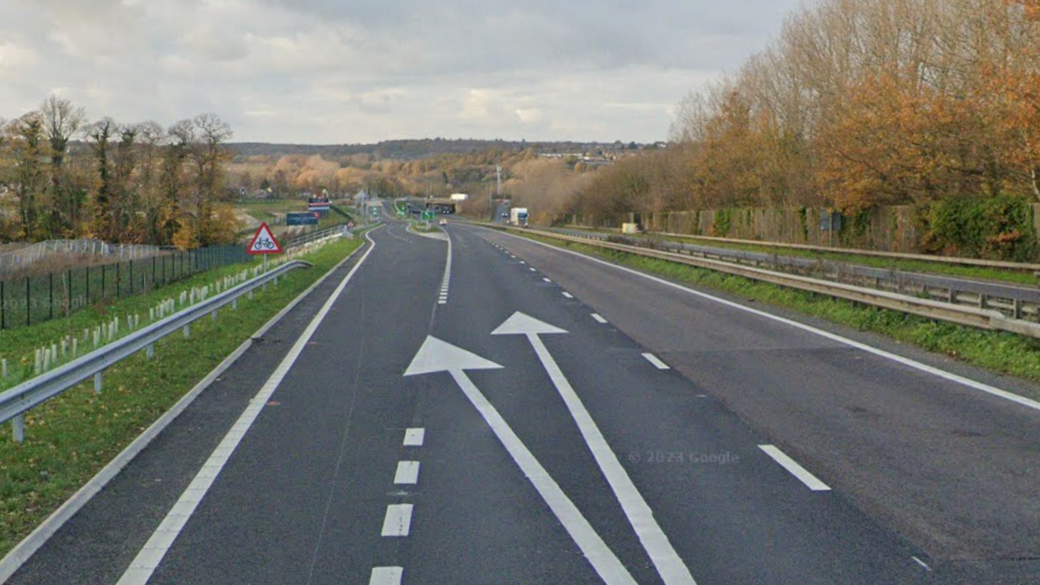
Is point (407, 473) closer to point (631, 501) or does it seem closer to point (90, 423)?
point (631, 501)

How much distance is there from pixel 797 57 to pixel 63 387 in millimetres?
55805

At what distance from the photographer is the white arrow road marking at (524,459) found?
6.34m

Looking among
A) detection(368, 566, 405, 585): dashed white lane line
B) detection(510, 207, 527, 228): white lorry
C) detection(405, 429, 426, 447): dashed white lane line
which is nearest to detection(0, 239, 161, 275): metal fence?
detection(405, 429, 426, 447): dashed white lane line

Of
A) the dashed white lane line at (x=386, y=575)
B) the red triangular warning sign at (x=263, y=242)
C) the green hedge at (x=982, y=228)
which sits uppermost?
the green hedge at (x=982, y=228)

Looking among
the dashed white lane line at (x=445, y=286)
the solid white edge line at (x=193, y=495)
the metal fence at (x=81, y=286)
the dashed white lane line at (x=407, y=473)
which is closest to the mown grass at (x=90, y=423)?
the solid white edge line at (x=193, y=495)

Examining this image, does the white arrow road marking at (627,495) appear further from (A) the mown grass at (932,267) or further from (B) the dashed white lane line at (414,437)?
(A) the mown grass at (932,267)

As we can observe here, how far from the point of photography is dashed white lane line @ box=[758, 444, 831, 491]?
8.09 m

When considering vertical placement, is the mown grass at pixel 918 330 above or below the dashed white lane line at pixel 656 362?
above

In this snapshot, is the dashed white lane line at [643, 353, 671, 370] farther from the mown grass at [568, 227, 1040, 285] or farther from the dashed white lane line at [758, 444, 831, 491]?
the mown grass at [568, 227, 1040, 285]

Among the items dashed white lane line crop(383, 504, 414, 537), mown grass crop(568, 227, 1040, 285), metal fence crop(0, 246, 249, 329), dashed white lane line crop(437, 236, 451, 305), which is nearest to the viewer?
dashed white lane line crop(383, 504, 414, 537)

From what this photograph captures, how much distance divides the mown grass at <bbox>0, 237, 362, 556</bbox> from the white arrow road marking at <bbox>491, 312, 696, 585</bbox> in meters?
4.01

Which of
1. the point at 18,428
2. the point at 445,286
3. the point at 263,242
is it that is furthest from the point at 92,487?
the point at 445,286

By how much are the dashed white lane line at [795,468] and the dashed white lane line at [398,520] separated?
3.07 metres

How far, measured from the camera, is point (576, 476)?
27.6ft
